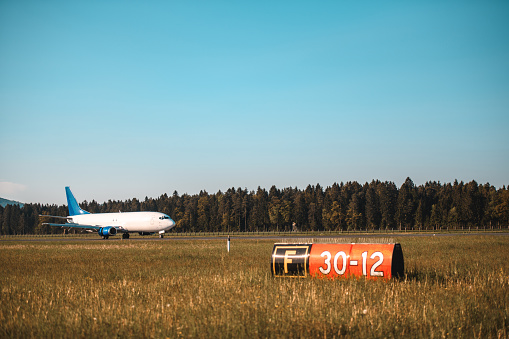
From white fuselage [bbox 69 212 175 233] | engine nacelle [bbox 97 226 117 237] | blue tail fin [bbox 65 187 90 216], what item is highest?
blue tail fin [bbox 65 187 90 216]

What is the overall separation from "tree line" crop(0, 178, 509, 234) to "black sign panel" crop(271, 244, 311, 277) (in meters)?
120

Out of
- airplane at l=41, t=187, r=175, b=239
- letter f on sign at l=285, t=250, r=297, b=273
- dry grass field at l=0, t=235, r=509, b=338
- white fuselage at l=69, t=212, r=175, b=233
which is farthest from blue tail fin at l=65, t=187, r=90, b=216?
letter f on sign at l=285, t=250, r=297, b=273

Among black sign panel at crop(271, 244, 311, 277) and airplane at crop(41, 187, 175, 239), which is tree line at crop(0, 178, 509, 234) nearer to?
airplane at crop(41, 187, 175, 239)

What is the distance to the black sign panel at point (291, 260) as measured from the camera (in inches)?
488

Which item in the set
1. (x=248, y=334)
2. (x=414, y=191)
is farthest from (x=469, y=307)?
(x=414, y=191)

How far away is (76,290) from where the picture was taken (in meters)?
11.5

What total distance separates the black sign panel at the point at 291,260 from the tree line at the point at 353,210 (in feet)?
394

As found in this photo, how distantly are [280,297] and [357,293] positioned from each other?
184 centimetres

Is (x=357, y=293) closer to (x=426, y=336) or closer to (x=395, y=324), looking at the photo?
(x=395, y=324)

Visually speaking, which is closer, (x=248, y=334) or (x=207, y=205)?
(x=248, y=334)

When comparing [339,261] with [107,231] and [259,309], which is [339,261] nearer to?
[259,309]

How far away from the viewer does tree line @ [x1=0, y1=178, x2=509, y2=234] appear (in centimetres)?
12719

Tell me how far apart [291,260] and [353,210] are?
415 ft

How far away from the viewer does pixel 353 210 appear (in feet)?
442
